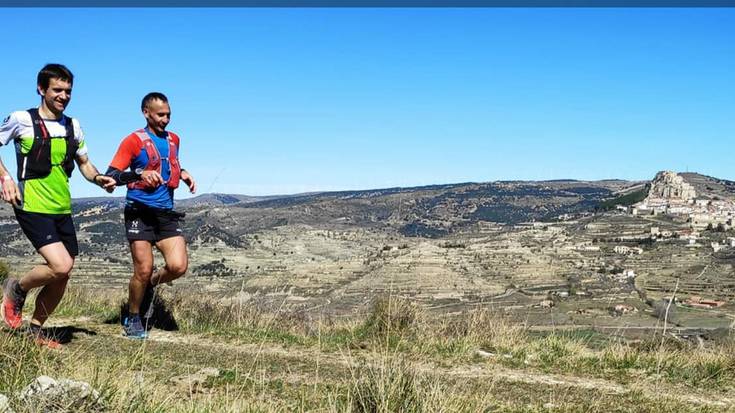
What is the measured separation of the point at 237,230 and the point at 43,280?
167 ft

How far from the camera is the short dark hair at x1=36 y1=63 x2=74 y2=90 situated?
5.14 meters

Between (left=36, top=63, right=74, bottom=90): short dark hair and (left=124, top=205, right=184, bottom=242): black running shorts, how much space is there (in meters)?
1.36

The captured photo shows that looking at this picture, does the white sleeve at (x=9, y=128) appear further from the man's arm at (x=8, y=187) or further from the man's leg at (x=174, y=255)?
the man's leg at (x=174, y=255)

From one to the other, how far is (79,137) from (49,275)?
3.89 feet

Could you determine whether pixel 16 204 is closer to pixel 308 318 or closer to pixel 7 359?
pixel 7 359

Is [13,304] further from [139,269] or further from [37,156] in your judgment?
[37,156]

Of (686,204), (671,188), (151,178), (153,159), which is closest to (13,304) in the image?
(151,178)

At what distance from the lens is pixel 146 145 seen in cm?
592

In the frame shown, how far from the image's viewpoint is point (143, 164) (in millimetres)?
5957

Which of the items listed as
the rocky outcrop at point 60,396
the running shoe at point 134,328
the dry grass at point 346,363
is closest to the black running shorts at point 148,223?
the running shoe at point 134,328

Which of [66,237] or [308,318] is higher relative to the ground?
[66,237]

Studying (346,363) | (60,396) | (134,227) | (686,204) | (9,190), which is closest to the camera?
(60,396)

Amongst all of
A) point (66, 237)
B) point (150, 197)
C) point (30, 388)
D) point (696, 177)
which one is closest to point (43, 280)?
point (66, 237)

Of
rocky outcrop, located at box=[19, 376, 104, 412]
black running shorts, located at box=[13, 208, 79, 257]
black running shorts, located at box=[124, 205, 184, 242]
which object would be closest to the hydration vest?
black running shorts, located at box=[124, 205, 184, 242]
